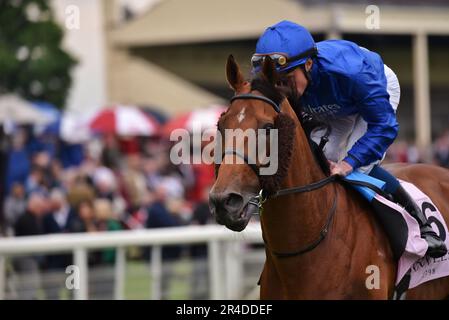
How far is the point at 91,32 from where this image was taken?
86.7ft

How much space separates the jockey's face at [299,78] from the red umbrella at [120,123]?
43.3 ft

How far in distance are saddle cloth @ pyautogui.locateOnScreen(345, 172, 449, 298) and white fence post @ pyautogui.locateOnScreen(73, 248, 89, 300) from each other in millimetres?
3622

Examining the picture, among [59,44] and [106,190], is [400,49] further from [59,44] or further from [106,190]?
[106,190]

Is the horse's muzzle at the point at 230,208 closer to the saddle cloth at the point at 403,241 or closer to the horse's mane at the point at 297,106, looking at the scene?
the horse's mane at the point at 297,106

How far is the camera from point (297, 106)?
16.0 feet

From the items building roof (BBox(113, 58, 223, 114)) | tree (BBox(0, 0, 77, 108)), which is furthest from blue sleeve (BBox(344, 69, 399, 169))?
building roof (BBox(113, 58, 223, 114))

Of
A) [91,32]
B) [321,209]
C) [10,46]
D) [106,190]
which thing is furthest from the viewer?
[91,32]

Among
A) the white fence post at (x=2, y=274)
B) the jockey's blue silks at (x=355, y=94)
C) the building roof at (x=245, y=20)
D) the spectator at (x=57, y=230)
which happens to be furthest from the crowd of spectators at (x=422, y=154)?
the jockey's blue silks at (x=355, y=94)

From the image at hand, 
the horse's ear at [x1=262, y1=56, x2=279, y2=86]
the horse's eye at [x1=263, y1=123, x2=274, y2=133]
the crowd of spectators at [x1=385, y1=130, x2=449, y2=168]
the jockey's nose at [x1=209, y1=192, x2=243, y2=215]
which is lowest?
the jockey's nose at [x1=209, y1=192, x2=243, y2=215]

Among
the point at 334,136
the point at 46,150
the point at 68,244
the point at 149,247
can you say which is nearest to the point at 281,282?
the point at 334,136

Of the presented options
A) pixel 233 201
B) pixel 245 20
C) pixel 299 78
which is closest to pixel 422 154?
pixel 245 20

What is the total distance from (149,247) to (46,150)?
7.76 m

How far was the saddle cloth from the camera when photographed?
5090 mm

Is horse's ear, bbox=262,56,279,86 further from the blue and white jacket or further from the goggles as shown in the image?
the blue and white jacket
